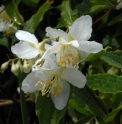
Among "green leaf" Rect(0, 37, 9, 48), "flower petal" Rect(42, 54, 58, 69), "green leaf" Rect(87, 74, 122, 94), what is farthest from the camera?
"green leaf" Rect(0, 37, 9, 48)

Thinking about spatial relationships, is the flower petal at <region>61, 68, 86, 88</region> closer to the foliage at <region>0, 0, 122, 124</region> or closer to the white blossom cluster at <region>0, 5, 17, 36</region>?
the foliage at <region>0, 0, 122, 124</region>

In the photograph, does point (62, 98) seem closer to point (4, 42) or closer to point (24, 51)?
point (24, 51)

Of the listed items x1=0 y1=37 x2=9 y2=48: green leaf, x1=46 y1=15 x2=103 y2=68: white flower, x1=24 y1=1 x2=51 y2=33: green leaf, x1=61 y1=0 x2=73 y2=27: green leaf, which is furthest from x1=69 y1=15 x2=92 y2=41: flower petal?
x1=0 y1=37 x2=9 y2=48: green leaf

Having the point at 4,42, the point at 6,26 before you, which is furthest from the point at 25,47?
the point at 4,42

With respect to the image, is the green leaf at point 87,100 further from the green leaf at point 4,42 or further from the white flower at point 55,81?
the green leaf at point 4,42

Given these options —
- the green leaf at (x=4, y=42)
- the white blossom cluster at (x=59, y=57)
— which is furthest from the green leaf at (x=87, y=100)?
the green leaf at (x=4, y=42)

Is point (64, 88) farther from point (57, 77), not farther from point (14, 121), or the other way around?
point (14, 121)
